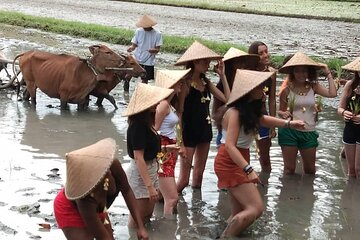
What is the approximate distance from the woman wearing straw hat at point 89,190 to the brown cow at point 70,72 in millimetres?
7263

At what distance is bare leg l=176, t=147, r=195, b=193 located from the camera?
785cm

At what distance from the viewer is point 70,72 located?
12.6 m

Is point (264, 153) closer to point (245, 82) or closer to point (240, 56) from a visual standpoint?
point (240, 56)

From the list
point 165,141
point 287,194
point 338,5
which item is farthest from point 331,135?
point 338,5

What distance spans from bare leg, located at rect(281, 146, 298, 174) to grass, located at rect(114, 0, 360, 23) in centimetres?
2473

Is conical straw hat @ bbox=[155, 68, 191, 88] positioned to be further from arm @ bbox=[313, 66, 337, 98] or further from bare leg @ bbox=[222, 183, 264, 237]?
arm @ bbox=[313, 66, 337, 98]

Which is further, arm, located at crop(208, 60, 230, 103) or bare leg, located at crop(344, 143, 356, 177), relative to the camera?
bare leg, located at crop(344, 143, 356, 177)

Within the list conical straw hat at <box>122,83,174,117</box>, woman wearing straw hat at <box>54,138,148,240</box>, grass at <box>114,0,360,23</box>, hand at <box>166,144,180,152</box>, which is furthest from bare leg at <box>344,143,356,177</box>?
grass at <box>114,0,360,23</box>

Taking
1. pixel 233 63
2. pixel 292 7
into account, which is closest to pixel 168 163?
pixel 233 63

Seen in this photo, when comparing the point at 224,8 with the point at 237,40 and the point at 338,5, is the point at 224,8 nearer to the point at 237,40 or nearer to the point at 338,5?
the point at 338,5

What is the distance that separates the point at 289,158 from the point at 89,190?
4.43 metres

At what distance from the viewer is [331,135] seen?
1113 cm

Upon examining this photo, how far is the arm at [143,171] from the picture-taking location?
6.27 meters

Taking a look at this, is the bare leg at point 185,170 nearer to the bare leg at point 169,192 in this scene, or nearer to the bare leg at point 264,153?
the bare leg at point 169,192
